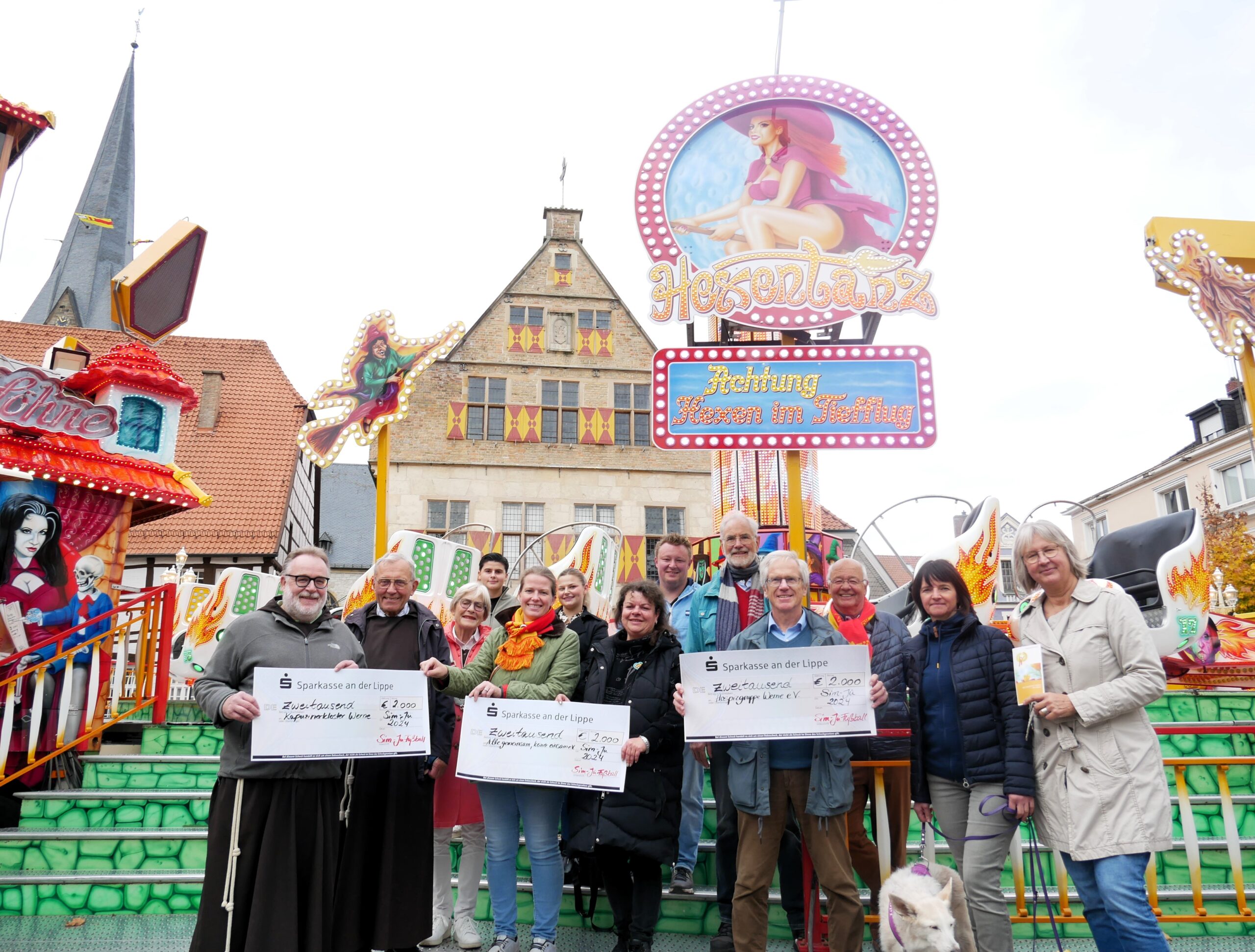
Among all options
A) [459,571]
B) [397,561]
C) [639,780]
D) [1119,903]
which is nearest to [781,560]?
[639,780]

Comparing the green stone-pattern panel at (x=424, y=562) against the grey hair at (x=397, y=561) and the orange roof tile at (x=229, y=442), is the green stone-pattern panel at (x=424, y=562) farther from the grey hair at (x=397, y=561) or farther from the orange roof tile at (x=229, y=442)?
the orange roof tile at (x=229, y=442)

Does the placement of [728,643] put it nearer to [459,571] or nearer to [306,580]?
[306,580]

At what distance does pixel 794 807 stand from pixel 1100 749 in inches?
48.0

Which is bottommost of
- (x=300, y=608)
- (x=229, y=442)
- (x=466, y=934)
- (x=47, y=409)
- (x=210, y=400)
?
(x=466, y=934)

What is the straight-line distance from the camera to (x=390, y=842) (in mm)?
3635

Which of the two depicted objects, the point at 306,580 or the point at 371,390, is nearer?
the point at 306,580

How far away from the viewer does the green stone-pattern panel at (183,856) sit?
14.1 feet

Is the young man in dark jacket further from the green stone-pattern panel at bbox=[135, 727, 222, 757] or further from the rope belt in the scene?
the green stone-pattern panel at bbox=[135, 727, 222, 757]

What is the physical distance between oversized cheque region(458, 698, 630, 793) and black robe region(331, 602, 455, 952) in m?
0.28

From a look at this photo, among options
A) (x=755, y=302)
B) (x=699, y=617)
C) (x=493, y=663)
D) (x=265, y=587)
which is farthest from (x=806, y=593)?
(x=265, y=587)

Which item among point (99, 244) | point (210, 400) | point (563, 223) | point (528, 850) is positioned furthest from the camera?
point (99, 244)

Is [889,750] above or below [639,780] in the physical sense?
above

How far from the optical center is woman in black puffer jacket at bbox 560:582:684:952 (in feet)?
11.9

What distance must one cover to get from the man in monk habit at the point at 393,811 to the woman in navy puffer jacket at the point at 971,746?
2167mm
